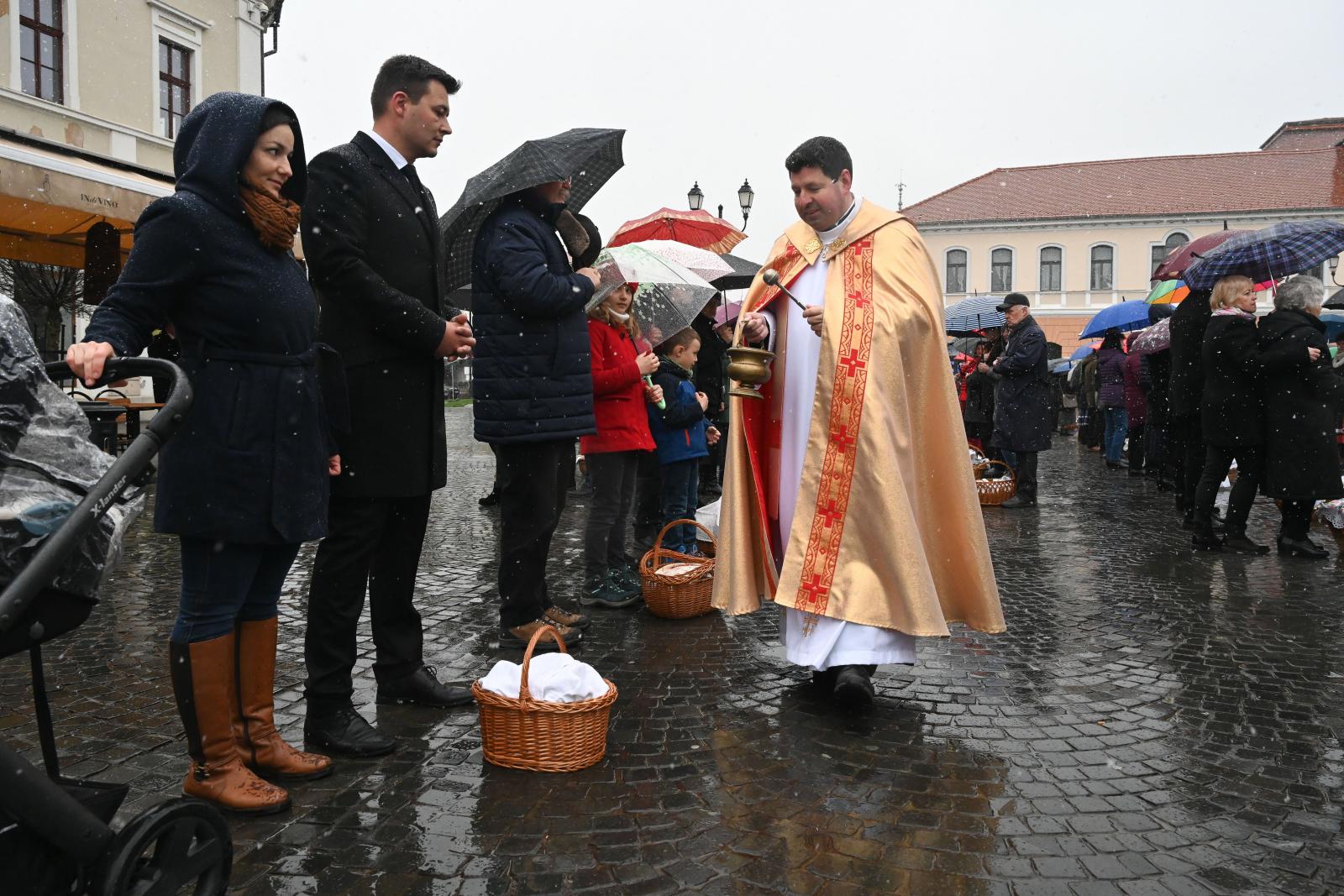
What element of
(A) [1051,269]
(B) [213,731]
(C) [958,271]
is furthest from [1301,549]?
(A) [1051,269]

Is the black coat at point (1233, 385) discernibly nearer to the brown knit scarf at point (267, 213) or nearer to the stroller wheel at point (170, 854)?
the brown knit scarf at point (267, 213)

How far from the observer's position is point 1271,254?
7.66 metres

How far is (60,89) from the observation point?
20.7m

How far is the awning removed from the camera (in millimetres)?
8719

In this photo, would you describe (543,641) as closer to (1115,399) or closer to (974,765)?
(974,765)

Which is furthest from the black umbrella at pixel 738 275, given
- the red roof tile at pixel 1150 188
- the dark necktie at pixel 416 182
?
the red roof tile at pixel 1150 188

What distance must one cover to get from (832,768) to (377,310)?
6.70 ft

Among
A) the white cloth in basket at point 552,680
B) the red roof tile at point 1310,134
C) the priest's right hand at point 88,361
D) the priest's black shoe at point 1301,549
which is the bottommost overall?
the priest's black shoe at point 1301,549

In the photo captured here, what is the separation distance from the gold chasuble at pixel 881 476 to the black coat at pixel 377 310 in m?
1.38

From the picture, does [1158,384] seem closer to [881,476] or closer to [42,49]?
[881,476]

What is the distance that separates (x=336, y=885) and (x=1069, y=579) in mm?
5059

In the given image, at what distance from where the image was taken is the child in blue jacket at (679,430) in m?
6.29

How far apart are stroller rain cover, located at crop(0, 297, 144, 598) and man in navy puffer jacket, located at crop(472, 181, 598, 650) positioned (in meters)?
2.16

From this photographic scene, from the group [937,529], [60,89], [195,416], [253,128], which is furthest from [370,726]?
[60,89]
